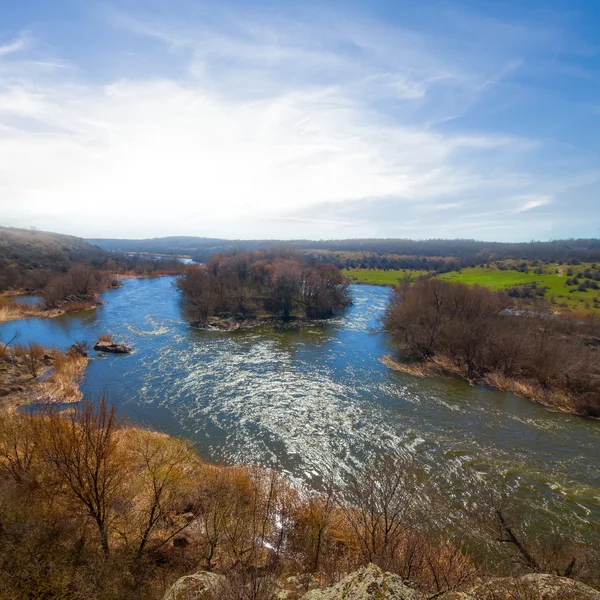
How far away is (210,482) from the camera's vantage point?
44.1 ft

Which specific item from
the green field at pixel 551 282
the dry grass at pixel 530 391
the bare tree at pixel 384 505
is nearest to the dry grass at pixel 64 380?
the bare tree at pixel 384 505

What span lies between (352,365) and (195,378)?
550 inches

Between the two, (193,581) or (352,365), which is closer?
(193,581)

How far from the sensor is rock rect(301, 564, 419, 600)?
4832 mm

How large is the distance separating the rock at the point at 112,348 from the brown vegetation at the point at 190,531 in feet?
62.5

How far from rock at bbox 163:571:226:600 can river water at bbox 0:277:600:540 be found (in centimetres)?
875

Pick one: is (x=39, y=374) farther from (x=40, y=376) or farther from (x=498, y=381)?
(x=498, y=381)

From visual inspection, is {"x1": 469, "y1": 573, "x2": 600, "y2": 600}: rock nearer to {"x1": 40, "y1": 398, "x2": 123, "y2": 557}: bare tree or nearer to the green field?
{"x1": 40, "y1": 398, "x2": 123, "y2": 557}: bare tree

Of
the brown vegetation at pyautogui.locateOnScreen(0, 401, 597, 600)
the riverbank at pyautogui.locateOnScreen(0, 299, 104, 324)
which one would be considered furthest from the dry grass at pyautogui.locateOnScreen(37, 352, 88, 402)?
the riverbank at pyautogui.locateOnScreen(0, 299, 104, 324)

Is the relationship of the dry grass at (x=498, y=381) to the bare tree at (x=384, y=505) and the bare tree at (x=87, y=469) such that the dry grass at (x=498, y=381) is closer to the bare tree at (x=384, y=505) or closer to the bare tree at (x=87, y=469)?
the bare tree at (x=384, y=505)

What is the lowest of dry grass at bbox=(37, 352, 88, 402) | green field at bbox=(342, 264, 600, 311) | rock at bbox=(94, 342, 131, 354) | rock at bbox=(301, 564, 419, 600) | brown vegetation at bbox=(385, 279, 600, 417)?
dry grass at bbox=(37, 352, 88, 402)

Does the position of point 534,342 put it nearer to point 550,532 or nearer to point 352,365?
point 352,365

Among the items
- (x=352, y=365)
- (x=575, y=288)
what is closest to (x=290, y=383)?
(x=352, y=365)

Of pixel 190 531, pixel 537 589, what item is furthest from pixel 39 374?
pixel 537 589
